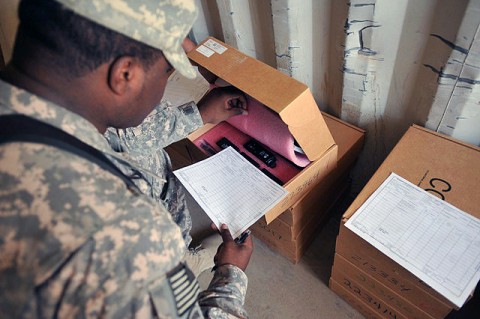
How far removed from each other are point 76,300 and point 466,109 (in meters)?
1.01

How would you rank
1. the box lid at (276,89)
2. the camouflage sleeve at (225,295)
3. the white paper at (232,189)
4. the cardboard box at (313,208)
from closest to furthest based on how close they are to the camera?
the camouflage sleeve at (225,295) → the box lid at (276,89) → the white paper at (232,189) → the cardboard box at (313,208)

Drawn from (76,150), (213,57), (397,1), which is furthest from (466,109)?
(76,150)

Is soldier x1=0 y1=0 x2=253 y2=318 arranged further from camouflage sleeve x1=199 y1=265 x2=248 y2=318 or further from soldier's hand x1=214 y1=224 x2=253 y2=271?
soldier's hand x1=214 y1=224 x2=253 y2=271

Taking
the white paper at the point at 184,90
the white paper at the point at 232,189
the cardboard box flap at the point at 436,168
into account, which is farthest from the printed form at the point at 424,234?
the white paper at the point at 184,90

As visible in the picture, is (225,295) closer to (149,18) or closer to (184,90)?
(149,18)

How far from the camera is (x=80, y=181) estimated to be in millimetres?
451

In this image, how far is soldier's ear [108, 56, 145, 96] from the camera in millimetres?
494

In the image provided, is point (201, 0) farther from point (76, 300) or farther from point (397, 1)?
point (76, 300)

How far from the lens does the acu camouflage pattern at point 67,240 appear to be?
423 mm

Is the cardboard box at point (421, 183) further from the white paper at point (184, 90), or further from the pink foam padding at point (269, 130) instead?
the white paper at point (184, 90)

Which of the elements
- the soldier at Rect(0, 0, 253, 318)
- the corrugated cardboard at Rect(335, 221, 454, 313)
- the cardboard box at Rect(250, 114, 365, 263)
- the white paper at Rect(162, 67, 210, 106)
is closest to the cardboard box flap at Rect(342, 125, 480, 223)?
the corrugated cardboard at Rect(335, 221, 454, 313)

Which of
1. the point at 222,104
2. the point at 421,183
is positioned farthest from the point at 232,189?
the point at 421,183

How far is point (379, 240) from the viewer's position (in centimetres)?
78

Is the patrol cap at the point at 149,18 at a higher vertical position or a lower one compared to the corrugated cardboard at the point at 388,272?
higher
